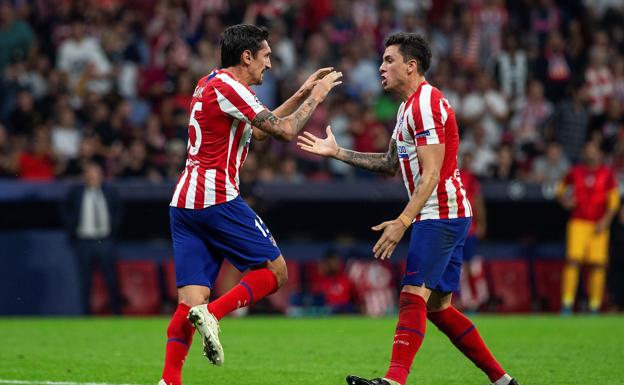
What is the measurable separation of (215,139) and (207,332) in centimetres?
132

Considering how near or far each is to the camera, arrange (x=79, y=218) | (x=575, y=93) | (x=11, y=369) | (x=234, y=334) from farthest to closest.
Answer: (x=575, y=93), (x=79, y=218), (x=234, y=334), (x=11, y=369)

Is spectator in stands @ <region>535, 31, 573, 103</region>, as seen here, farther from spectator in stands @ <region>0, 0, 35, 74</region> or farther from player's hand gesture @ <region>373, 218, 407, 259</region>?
player's hand gesture @ <region>373, 218, 407, 259</region>

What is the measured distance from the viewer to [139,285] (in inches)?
727

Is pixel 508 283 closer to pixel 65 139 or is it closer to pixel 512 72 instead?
pixel 512 72

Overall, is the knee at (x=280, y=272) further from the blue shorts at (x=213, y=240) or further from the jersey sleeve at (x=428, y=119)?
the jersey sleeve at (x=428, y=119)

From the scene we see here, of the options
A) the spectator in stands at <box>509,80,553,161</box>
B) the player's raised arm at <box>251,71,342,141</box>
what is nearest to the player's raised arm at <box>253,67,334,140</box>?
the player's raised arm at <box>251,71,342,141</box>

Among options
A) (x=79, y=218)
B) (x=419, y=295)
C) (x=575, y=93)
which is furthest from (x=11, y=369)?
(x=575, y=93)

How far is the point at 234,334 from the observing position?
14.0 metres

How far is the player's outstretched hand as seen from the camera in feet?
26.5

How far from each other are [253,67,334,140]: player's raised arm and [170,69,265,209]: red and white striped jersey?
0.54 meters

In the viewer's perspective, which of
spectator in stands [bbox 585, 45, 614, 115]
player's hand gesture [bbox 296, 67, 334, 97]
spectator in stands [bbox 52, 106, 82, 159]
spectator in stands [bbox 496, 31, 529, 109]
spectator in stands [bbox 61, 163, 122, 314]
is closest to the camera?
player's hand gesture [bbox 296, 67, 334, 97]

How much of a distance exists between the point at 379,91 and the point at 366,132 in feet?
5.76

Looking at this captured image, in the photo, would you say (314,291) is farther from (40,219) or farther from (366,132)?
(40,219)

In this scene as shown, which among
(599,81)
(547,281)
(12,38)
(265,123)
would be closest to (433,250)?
(265,123)
